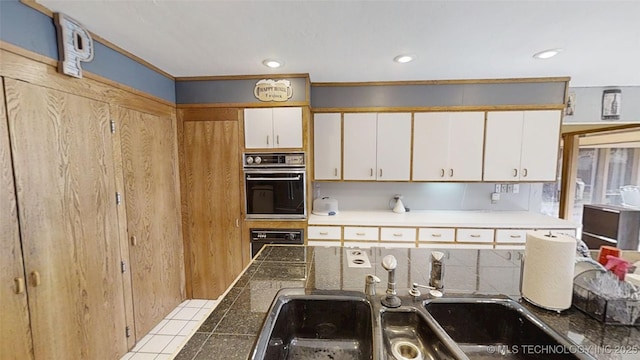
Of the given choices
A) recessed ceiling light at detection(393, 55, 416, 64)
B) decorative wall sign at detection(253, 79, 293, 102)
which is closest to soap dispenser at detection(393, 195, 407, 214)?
recessed ceiling light at detection(393, 55, 416, 64)

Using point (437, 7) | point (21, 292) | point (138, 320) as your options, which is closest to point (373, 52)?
point (437, 7)

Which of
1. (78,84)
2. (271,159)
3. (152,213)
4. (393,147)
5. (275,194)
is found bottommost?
(152,213)

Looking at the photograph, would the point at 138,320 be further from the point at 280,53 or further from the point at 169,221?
the point at 280,53

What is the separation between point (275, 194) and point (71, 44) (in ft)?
6.08

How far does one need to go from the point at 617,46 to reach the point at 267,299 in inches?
121

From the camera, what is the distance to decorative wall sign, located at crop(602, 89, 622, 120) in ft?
9.67

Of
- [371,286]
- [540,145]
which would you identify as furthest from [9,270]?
[540,145]

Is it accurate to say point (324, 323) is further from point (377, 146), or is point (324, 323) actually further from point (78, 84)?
point (377, 146)

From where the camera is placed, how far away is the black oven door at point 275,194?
2709 mm

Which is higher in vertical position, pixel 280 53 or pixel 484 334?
pixel 280 53

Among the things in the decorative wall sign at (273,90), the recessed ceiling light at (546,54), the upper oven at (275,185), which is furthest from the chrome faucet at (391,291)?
the recessed ceiling light at (546,54)

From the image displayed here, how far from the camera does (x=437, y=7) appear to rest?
1501 mm

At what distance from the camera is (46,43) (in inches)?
59.7

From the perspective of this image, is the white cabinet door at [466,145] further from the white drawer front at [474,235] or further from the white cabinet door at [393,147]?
the white drawer front at [474,235]
